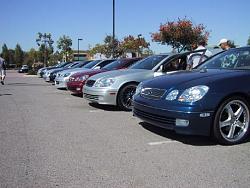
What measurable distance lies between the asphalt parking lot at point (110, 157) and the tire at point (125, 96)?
1325mm

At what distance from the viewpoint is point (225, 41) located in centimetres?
1008

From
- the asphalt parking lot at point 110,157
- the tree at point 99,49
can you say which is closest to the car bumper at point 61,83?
the asphalt parking lot at point 110,157

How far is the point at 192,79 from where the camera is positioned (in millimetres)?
5883

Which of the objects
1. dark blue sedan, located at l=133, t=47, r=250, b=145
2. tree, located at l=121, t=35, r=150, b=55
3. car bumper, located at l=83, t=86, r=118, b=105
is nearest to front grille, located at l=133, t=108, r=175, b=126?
dark blue sedan, located at l=133, t=47, r=250, b=145

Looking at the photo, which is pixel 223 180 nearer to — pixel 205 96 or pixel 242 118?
pixel 205 96

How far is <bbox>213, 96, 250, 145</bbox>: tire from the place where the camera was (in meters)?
5.61

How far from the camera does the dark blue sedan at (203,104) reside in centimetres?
549

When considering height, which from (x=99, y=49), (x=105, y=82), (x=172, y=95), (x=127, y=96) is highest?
(x=99, y=49)

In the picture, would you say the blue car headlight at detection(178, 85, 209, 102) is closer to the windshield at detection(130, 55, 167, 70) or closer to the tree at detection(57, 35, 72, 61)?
the windshield at detection(130, 55, 167, 70)

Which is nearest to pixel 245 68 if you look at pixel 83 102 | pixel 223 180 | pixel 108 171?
pixel 223 180

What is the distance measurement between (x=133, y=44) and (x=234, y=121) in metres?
41.9

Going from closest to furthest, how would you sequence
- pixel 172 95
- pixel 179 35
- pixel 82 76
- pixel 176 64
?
1. pixel 172 95
2. pixel 176 64
3. pixel 82 76
4. pixel 179 35

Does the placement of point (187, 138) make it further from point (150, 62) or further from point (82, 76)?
point (82, 76)

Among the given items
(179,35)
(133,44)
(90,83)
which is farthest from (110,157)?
(133,44)
